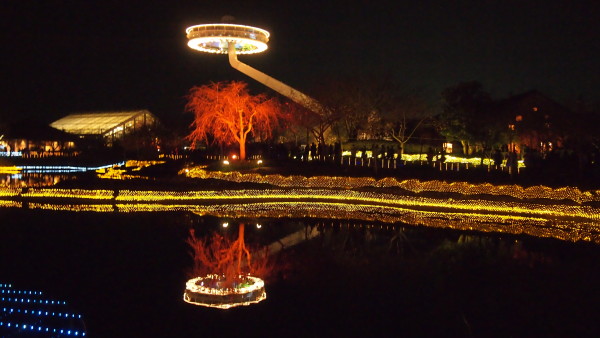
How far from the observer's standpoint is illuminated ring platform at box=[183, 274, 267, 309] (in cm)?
827

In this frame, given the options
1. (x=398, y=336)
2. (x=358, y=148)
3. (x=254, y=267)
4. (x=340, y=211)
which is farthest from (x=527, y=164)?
(x=398, y=336)

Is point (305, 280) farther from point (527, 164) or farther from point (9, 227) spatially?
point (527, 164)

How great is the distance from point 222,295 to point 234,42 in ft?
136

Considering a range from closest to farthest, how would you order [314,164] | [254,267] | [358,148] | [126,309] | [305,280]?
[126,309] < [305,280] < [254,267] < [314,164] < [358,148]

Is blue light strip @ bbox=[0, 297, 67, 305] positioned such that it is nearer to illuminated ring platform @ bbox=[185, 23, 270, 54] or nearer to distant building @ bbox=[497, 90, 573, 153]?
distant building @ bbox=[497, 90, 573, 153]

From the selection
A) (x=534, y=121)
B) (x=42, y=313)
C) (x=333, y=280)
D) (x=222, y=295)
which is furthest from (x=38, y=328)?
(x=534, y=121)

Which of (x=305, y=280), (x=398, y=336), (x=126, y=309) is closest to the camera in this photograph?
(x=398, y=336)

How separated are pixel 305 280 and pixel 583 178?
15.9m

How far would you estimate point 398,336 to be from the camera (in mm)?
7129

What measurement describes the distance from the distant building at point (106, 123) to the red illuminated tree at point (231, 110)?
29665 mm

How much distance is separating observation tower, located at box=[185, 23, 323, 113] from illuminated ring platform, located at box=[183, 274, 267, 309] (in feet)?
93.0

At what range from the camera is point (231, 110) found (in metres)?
32.1

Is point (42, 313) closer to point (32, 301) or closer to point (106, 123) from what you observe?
point (32, 301)

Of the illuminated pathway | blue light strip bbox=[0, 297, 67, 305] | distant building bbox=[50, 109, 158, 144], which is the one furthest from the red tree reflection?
distant building bbox=[50, 109, 158, 144]
